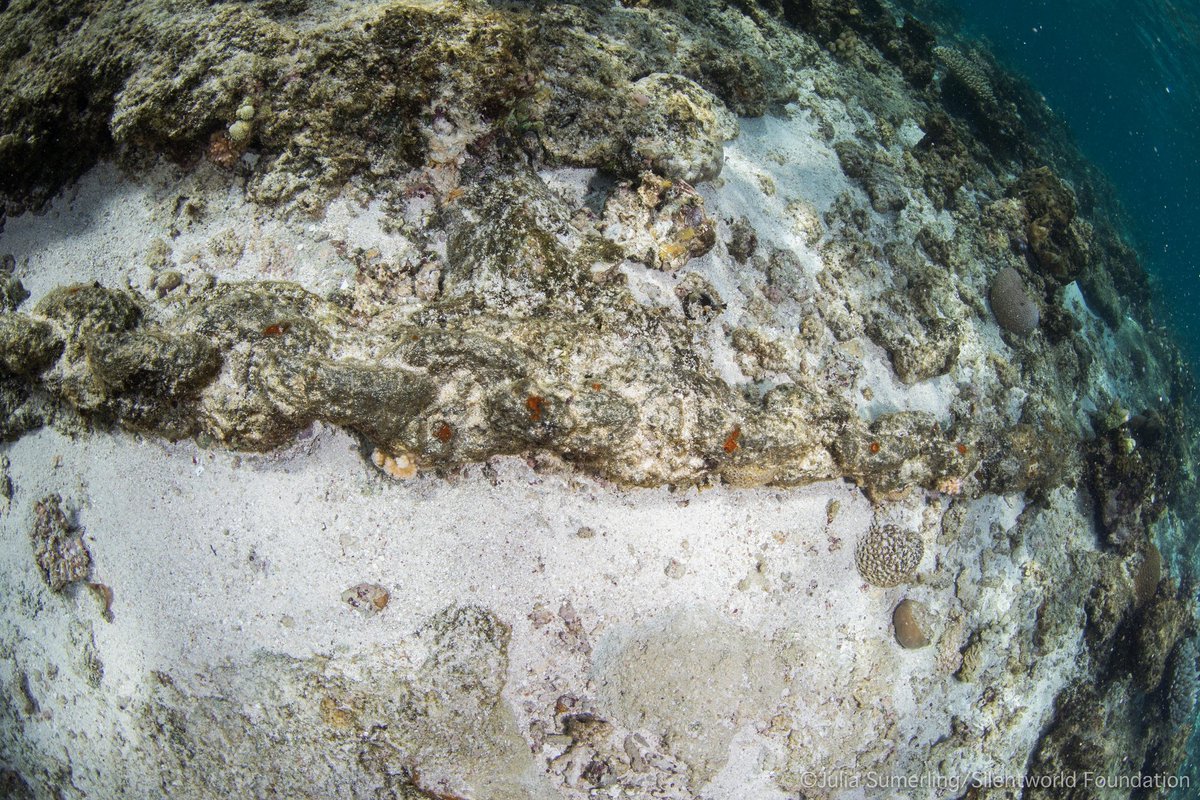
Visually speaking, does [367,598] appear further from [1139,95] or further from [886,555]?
[1139,95]

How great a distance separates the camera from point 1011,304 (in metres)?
6.25

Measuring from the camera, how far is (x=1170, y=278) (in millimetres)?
16453

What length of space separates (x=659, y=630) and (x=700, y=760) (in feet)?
3.37

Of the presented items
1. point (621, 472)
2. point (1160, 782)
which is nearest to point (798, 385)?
point (621, 472)

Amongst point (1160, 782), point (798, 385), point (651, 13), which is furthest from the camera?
point (1160, 782)

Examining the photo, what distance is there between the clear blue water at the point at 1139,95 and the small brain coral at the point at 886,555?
1419 cm

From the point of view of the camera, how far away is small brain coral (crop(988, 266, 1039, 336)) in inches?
246

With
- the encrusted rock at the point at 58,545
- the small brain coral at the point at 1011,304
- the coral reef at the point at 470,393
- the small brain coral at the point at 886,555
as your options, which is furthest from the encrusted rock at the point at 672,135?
the encrusted rock at the point at 58,545

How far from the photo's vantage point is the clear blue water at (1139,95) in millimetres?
15016

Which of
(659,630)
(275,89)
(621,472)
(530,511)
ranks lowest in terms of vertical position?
(659,630)

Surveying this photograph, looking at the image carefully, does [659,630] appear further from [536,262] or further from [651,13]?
[651,13]

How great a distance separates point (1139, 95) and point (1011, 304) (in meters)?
18.2

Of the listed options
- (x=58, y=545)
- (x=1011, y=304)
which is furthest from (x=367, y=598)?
(x=1011, y=304)

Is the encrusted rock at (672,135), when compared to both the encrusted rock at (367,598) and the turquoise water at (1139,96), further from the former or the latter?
the turquoise water at (1139,96)
